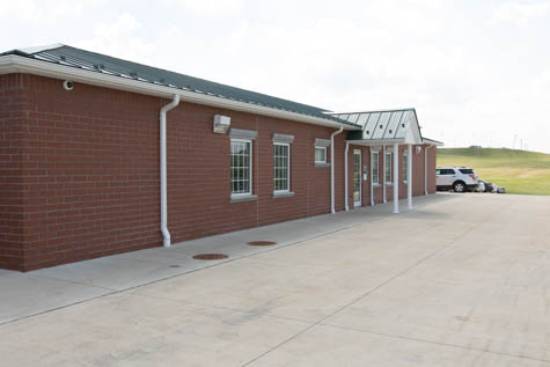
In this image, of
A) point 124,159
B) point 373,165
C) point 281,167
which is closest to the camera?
point 124,159

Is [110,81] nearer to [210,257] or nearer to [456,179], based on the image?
[210,257]

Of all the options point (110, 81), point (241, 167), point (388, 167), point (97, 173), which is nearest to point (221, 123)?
point (241, 167)

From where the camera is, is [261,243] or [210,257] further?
[261,243]

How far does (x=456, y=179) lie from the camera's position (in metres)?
30.9

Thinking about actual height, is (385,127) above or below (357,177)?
above

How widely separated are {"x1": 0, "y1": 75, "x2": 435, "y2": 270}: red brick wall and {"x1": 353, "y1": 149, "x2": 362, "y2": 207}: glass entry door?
7.34m

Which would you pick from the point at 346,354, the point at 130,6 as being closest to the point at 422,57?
the point at 130,6

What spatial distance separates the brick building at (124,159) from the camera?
718 centimetres

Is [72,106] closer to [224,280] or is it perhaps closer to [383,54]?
[224,280]

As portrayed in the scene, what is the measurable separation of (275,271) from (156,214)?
10.3ft

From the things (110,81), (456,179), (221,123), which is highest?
(110,81)

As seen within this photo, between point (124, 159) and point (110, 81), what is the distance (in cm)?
147

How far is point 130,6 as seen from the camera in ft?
35.1

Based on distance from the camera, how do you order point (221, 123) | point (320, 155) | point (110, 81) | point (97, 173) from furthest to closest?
1. point (320, 155)
2. point (221, 123)
3. point (97, 173)
4. point (110, 81)
